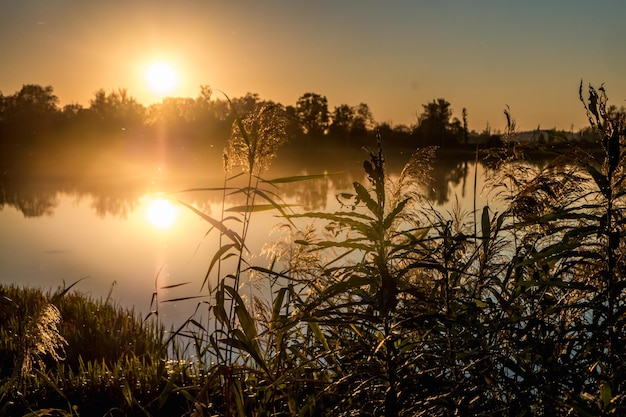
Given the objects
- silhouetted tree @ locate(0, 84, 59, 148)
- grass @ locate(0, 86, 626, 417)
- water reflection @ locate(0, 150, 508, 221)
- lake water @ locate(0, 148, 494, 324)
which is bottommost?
lake water @ locate(0, 148, 494, 324)

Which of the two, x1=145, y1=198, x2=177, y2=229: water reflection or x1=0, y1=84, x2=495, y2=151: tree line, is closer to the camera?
x1=145, y1=198, x2=177, y2=229: water reflection

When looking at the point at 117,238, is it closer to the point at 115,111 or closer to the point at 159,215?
the point at 159,215

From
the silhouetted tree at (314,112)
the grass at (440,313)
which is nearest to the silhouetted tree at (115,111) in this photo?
the silhouetted tree at (314,112)

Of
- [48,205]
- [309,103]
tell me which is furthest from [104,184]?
[309,103]

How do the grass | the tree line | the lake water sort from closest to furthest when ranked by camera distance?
the grass, the lake water, the tree line

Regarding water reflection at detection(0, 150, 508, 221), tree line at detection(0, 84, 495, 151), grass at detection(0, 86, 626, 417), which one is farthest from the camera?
tree line at detection(0, 84, 495, 151)

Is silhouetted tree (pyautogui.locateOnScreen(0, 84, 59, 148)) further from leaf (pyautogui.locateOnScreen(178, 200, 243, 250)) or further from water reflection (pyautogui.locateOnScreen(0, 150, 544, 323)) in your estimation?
leaf (pyautogui.locateOnScreen(178, 200, 243, 250))

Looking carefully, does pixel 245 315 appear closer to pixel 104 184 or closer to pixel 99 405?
pixel 99 405

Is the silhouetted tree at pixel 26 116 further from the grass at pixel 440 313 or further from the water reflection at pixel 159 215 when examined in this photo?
the grass at pixel 440 313

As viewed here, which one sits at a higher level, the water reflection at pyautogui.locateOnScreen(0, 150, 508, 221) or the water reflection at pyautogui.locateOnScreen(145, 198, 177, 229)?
the water reflection at pyautogui.locateOnScreen(0, 150, 508, 221)

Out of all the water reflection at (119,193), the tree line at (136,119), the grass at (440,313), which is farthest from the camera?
the tree line at (136,119)

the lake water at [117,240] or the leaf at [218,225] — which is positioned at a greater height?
the leaf at [218,225]

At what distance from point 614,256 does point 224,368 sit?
1.85 metres

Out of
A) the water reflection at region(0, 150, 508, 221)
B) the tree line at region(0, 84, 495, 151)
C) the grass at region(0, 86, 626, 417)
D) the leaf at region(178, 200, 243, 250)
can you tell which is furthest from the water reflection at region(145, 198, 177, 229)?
the tree line at region(0, 84, 495, 151)
